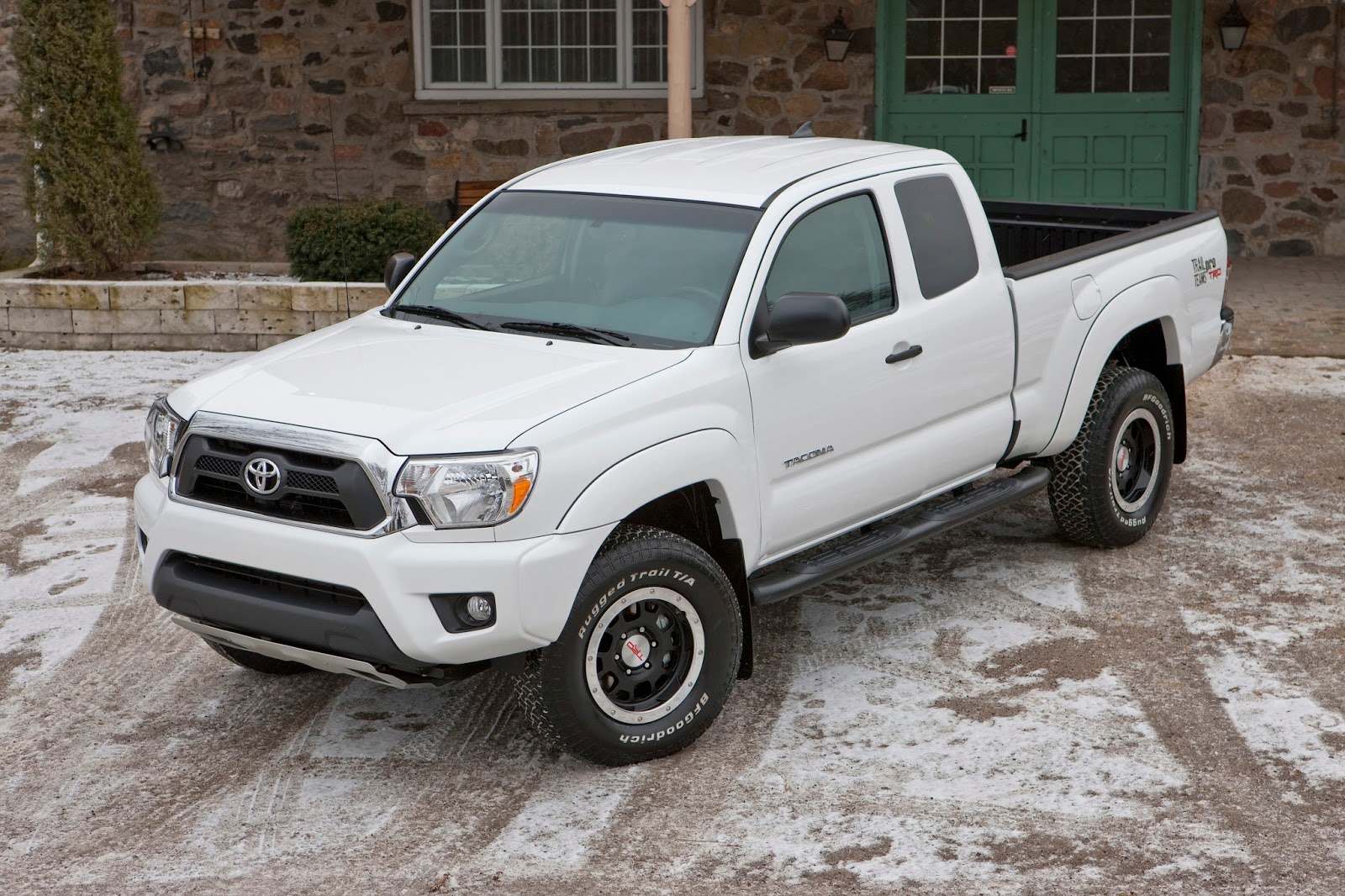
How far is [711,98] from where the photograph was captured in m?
14.3

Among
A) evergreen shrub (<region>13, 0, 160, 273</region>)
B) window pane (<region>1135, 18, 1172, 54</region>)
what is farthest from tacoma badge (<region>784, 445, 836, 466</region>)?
window pane (<region>1135, 18, 1172, 54</region>)

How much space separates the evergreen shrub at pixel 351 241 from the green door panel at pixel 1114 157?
6148mm

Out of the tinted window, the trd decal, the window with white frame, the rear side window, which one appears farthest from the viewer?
the window with white frame

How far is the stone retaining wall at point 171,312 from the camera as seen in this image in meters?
11.0

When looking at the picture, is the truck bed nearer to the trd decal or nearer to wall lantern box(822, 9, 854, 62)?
the trd decal

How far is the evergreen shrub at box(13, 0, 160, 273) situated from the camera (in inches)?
452

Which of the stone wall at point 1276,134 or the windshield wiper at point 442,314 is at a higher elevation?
the stone wall at point 1276,134

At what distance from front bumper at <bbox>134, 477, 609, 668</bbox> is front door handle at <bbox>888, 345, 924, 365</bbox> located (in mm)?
1567

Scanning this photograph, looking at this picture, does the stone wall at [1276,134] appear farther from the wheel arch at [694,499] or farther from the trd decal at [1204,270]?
the wheel arch at [694,499]

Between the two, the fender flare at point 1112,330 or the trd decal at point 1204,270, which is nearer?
the fender flare at point 1112,330

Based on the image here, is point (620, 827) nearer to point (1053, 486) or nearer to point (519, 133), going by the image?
point (1053, 486)

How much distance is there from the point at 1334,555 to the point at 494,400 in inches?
167

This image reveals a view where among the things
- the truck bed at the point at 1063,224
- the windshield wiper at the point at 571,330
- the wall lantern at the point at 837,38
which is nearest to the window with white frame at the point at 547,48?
the wall lantern at the point at 837,38

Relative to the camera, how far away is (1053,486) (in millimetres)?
6918
